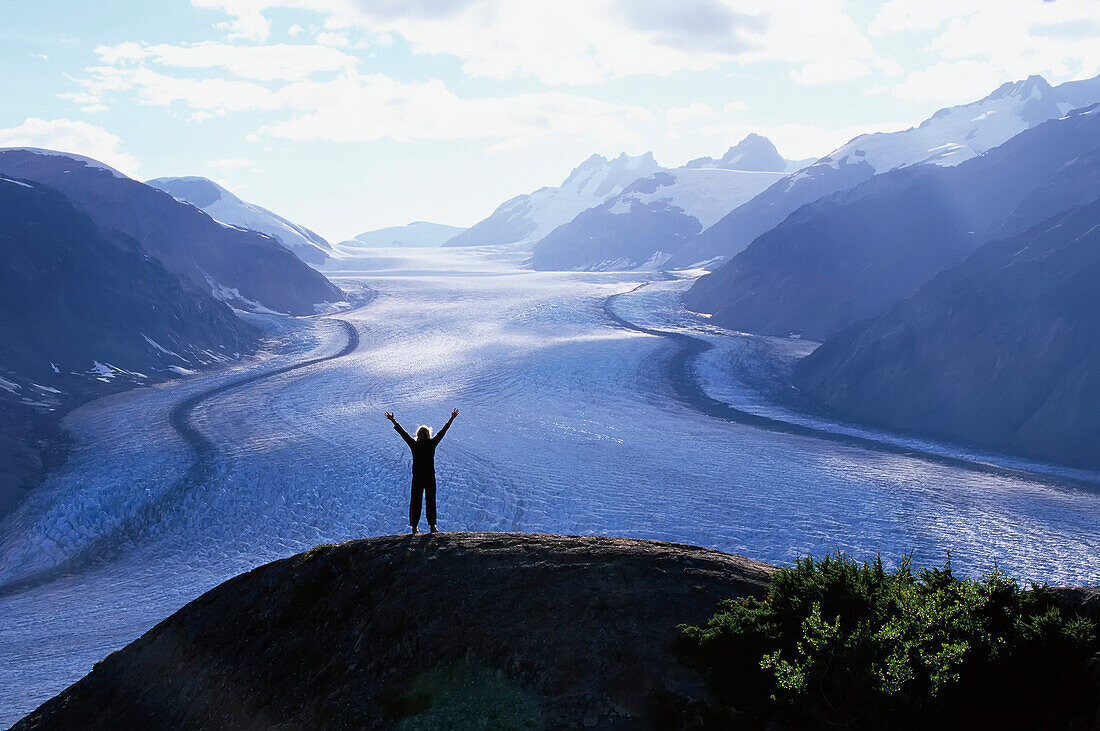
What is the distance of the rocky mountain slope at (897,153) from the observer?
182 meters

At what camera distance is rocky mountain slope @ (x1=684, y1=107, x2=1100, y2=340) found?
11338 centimetres

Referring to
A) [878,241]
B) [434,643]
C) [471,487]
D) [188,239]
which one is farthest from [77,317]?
[878,241]

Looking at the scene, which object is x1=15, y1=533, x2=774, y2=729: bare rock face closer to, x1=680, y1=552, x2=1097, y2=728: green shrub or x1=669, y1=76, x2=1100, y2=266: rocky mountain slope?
x1=680, y1=552, x2=1097, y2=728: green shrub

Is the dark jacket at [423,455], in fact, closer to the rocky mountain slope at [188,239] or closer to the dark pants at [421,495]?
the dark pants at [421,495]

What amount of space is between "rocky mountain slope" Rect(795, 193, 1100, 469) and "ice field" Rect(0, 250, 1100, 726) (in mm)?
7130

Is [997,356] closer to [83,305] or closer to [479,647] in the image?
[479,647]

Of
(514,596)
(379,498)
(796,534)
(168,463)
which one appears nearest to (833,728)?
(514,596)

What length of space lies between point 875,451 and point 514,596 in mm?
52984

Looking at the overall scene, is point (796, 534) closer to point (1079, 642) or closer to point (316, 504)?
point (316, 504)

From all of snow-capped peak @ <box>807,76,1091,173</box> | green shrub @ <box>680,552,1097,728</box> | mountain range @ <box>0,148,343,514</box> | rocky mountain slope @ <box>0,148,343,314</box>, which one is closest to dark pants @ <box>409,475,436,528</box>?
green shrub @ <box>680,552,1097,728</box>

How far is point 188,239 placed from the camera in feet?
429

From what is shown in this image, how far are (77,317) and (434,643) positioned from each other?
85.2 meters

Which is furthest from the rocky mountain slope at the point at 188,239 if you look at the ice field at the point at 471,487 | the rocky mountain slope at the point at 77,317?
the ice field at the point at 471,487

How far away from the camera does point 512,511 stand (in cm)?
4375
